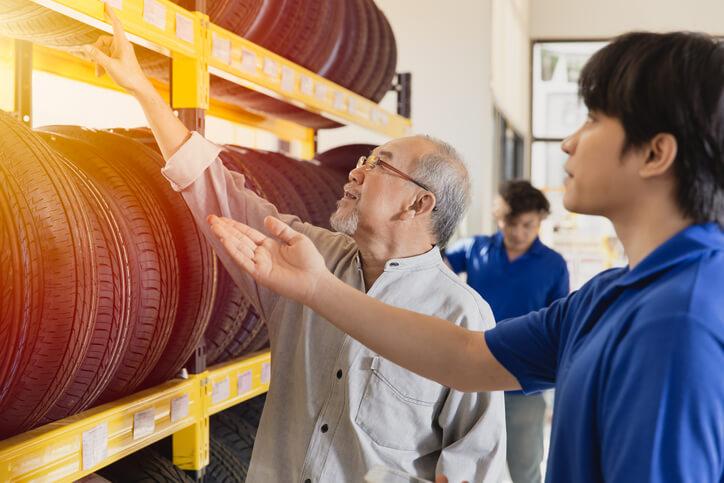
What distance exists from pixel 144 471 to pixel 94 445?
0.48 metres

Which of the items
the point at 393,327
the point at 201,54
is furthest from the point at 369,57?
the point at 393,327

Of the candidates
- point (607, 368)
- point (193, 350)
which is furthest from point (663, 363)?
point (193, 350)

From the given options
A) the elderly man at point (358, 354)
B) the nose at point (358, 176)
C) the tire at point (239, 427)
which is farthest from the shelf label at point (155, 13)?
the tire at point (239, 427)

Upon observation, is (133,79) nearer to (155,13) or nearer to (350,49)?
(155,13)

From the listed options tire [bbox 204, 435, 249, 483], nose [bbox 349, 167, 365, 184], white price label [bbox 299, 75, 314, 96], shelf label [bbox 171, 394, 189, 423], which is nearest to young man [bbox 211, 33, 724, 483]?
nose [bbox 349, 167, 365, 184]

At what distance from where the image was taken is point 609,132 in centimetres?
106

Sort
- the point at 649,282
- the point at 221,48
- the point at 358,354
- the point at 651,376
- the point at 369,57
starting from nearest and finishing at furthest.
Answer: the point at 651,376 < the point at 649,282 < the point at 358,354 < the point at 221,48 < the point at 369,57

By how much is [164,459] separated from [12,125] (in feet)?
3.43

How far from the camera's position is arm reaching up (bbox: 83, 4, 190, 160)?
171 centimetres

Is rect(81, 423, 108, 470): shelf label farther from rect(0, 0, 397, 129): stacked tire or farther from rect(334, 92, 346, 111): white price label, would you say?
rect(334, 92, 346, 111): white price label

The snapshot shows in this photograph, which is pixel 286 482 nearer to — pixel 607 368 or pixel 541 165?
pixel 607 368

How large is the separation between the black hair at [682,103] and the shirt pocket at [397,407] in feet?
3.14

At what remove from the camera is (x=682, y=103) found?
967 mm

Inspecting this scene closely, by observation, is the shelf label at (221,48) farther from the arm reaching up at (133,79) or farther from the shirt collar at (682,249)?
the shirt collar at (682,249)
